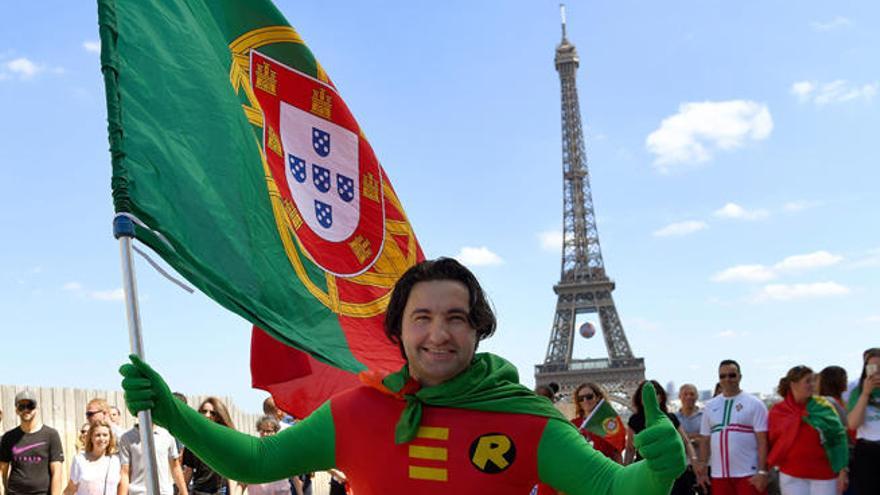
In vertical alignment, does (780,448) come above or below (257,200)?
below

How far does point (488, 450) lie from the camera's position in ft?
9.14

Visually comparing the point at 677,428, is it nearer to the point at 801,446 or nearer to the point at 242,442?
the point at 801,446

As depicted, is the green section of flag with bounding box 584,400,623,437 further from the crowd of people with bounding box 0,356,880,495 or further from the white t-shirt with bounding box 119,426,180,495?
the white t-shirt with bounding box 119,426,180,495

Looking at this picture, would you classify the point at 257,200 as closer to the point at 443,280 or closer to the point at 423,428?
the point at 443,280

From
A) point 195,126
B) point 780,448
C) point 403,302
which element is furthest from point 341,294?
point 780,448

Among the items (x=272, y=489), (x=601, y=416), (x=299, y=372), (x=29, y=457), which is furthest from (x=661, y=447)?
(x=29, y=457)

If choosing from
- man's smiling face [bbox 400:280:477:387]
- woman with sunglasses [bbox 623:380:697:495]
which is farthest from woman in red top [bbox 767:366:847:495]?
man's smiling face [bbox 400:280:477:387]

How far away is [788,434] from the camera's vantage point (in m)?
8.50

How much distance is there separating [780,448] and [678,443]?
674 centimetres

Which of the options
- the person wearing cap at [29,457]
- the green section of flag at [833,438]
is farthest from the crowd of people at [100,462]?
the green section of flag at [833,438]

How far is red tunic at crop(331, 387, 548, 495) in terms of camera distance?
2768mm

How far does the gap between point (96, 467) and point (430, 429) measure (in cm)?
608

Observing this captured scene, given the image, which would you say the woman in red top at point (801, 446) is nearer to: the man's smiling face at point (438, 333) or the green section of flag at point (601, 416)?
the green section of flag at point (601, 416)

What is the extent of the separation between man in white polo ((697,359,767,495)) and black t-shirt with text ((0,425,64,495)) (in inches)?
225
